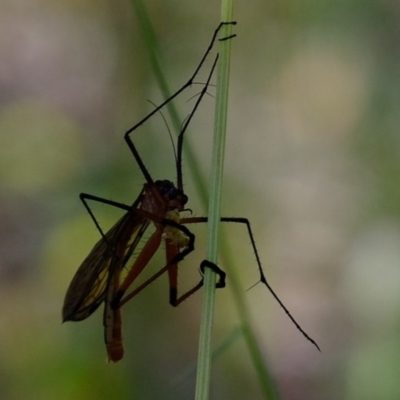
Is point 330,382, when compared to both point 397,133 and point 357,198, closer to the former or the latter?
point 357,198

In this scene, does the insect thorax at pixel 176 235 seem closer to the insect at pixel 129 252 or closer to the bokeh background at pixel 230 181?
the insect at pixel 129 252

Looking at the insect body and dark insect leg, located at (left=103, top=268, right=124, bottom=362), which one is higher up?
the insect body

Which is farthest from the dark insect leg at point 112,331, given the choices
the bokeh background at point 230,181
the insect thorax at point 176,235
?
the bokeh background at point 230,181

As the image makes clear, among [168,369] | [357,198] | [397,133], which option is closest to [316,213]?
[357,198]

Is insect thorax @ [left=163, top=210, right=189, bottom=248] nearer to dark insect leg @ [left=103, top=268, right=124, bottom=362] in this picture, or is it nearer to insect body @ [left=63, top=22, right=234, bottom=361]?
insect body @ [left=63, top=22, right=234, bottom=361]

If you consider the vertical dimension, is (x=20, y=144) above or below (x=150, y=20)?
below

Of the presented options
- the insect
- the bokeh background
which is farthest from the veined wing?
the bokeh background

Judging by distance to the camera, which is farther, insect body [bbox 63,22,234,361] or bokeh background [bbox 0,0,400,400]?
bokeh background [bbox 0,0,400,400]
